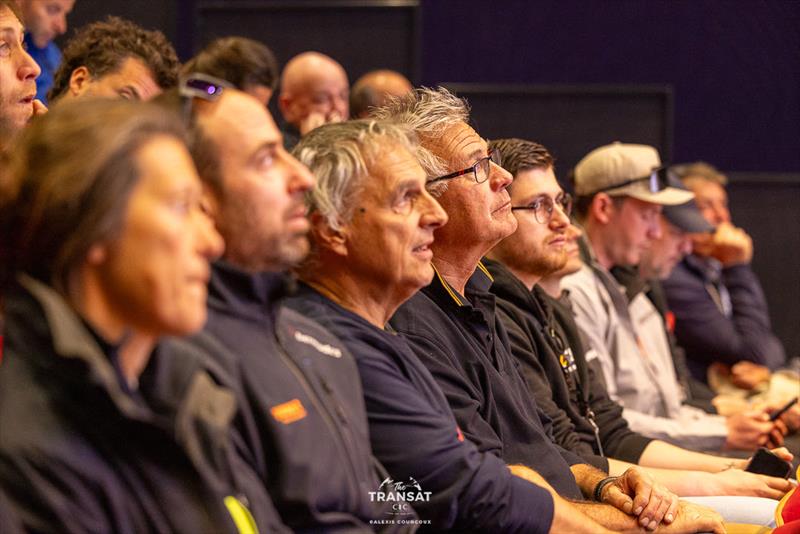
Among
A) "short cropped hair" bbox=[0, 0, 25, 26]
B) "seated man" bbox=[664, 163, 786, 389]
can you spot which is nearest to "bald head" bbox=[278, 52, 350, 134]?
"seated man" bbox=[664, 163, 786, 389]

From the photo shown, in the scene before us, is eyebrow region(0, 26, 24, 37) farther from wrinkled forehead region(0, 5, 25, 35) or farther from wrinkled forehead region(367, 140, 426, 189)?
wrinkled forehead region(367, 140, 426, 189)

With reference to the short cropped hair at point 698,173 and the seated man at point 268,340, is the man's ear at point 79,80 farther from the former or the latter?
the short cropped hair at point 698,173

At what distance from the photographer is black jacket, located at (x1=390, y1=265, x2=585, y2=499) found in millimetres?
2281

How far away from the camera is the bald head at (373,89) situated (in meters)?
4.62

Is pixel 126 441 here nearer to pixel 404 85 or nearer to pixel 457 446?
pixel 457 446

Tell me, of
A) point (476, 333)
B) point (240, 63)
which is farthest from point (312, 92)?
point (476, 333)

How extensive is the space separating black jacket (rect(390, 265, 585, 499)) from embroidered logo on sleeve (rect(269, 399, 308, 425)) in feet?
1.94

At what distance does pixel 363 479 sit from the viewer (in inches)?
70.6

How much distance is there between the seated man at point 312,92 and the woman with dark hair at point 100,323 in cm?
300

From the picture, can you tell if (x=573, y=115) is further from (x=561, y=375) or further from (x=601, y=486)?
(x=601, y=486)

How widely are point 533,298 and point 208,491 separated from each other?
170cm

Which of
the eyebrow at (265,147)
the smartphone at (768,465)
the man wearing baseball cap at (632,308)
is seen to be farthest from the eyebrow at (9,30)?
the smartphone at (768,465)

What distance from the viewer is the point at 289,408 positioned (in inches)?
66.1

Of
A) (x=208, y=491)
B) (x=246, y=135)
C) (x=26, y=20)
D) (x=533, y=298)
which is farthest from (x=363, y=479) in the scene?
(x=26, y=20)
